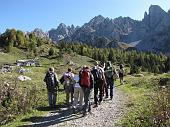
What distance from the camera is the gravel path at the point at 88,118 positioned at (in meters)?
20.1

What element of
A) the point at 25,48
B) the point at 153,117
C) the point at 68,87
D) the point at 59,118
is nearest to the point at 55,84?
the point at 68,87

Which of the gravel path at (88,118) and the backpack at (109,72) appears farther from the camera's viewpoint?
the backpack at (109,72)

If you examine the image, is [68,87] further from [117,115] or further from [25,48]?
[25,48]

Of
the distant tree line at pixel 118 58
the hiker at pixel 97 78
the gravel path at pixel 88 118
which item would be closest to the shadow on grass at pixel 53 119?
the gravel path at pixel 88 118

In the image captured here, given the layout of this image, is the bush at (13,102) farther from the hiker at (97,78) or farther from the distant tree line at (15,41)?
the distant tree line at (15,41)

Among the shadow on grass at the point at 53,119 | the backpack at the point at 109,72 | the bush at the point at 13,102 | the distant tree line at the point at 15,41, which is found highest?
the distant tree line at the point at 15,41

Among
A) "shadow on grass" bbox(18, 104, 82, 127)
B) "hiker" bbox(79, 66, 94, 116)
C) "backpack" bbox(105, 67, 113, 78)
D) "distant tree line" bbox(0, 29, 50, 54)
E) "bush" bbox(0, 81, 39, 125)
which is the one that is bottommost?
"shadow on grass" bbox(18, 104, 82, 127)

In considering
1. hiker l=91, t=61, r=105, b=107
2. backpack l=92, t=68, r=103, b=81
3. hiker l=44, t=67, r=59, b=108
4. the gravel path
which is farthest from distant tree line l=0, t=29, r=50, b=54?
the gravel path

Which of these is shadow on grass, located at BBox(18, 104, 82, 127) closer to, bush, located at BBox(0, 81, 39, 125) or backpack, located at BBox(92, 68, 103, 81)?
bush, located at BBox(0, 81, 39, 125)

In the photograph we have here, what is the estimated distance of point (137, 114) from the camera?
21.0 m

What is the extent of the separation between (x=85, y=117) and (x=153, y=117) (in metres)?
5.64

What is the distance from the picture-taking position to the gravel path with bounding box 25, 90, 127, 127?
2014 cm

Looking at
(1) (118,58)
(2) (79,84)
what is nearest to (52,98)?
(2) (79,84)

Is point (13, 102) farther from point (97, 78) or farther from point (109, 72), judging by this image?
point (109, 72)
